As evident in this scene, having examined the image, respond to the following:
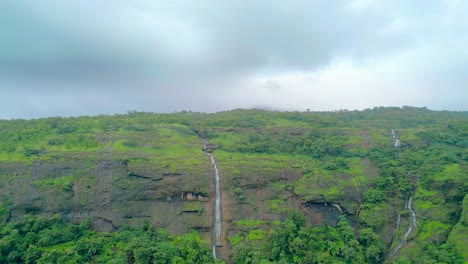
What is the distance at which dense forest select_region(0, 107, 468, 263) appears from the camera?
34750 millimetres

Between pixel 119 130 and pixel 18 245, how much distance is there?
24.6 meters

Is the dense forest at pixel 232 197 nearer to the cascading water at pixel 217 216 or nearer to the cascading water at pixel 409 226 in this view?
the cascading water at pixel 409 226

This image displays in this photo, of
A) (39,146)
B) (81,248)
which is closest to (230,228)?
(81,248)

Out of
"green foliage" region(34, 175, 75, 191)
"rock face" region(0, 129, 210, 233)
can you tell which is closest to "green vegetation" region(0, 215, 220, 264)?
"rock face" region(0, 129, 210, 233)

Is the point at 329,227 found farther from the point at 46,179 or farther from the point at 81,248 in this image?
the point at 46,179

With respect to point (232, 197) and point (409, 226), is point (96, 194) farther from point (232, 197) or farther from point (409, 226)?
point (409, 226)

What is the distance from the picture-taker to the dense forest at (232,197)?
3475cm

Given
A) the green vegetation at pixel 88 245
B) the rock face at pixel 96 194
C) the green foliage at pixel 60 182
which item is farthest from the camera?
the green foliage at pixel 60 182

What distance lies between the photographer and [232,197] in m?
42.4

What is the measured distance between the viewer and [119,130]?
181ft

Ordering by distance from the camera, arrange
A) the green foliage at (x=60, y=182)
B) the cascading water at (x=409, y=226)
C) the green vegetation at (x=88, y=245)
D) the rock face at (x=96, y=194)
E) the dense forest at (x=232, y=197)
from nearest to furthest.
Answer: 1. the green vegetation at (x=88, y=245)
2. the dense forest at (x=232, y=197)
3. the cascading water at (x=409, y=226)
4. the rock face at (x=96, y=194)
5. the green foliage at (x=60, y=182)

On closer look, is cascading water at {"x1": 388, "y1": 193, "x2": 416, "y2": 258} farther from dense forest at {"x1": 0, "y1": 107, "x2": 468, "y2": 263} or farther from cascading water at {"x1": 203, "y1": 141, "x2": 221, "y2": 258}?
cascading water at {"x1": 203, "y1": 141, "x2": 221, "y2": 258}

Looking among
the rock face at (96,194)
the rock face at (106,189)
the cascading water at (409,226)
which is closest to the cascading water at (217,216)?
the rock face at (106,189)

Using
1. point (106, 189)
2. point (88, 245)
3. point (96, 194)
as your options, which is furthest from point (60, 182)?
point (88, 245)
